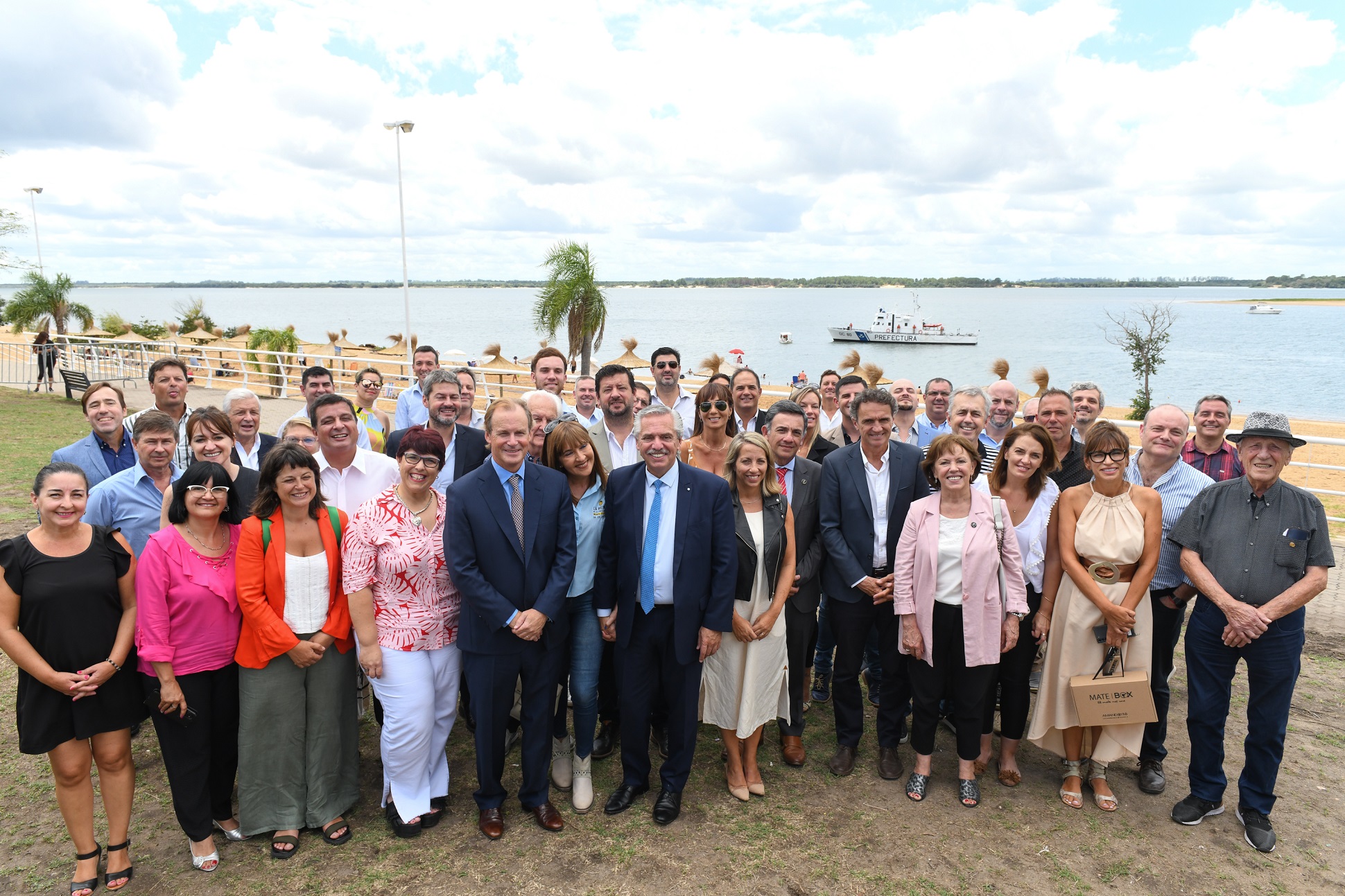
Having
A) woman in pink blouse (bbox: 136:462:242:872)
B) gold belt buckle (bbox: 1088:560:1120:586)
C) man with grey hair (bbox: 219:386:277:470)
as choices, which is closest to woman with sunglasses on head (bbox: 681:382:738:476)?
gold belt buckle (bbox: 1088:560:1120:586)

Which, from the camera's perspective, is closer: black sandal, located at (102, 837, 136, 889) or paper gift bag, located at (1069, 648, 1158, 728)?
black sandal, located at (102, 837, 136, 889)

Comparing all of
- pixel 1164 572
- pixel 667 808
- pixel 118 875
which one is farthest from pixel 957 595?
pixel 118 875

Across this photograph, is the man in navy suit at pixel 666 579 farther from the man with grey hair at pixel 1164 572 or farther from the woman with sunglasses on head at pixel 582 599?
the man with grey hair at pixel 1164 572

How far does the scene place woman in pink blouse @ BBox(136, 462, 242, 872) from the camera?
10.4 feet

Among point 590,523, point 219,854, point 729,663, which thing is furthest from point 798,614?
point 219,854

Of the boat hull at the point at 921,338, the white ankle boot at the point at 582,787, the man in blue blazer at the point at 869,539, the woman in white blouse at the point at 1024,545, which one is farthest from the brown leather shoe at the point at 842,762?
the boat hull at the point at 921,338

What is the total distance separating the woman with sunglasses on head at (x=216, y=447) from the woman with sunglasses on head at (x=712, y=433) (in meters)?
2.23

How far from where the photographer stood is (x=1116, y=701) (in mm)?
3816

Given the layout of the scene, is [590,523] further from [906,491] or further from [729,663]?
[906,491]

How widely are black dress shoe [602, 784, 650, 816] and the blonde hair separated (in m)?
1.61

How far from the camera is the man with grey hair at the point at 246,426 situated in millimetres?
4621

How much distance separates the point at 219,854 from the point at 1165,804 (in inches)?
182

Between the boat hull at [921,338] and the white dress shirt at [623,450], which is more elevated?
the boat hull at [921,338]

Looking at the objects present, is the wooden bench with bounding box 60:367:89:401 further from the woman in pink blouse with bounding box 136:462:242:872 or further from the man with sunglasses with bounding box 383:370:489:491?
the woman in pink blouse with bounding box 136:462:242:872
